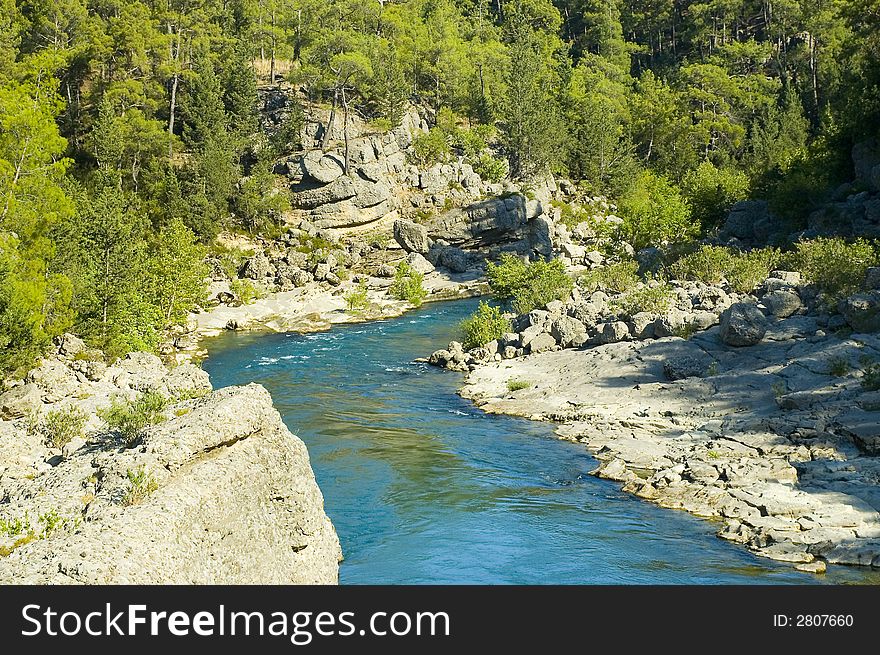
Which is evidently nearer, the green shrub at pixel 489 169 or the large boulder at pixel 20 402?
the large boulder at pixel 20 402

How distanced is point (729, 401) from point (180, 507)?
77.4 feet

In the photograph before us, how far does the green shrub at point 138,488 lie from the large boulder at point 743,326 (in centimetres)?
2781

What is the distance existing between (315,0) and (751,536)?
9809 centimetres

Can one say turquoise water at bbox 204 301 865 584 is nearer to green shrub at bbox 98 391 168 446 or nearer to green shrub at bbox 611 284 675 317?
green shrub at bbox 98 391 168 446

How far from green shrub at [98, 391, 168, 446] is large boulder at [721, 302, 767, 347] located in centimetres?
2559

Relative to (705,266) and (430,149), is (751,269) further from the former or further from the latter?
(430,149)

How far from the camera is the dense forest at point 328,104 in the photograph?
38062mm

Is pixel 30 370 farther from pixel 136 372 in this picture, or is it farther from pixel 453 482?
pixel 453 482

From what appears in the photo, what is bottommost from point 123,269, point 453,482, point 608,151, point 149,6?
point 453,482

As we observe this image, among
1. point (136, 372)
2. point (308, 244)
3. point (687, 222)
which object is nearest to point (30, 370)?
point (136, 372)

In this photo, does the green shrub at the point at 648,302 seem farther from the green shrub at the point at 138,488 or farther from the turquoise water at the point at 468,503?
the green shrub at the point at 138,488

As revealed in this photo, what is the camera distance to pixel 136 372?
35.8 metres

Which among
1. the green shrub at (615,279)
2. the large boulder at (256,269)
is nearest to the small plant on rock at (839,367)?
the green shrub at (615,279)

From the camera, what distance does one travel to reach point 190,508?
12.9m
